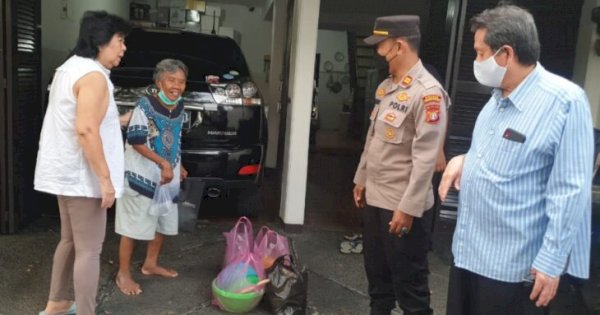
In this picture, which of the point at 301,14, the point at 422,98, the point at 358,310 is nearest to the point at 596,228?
the point at 422,98

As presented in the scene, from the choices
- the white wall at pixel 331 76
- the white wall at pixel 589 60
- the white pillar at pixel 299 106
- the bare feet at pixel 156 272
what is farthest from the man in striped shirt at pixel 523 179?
the white wall at pixel 331 76

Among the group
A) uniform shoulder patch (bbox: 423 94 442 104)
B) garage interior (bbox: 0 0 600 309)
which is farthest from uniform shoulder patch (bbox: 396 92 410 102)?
garage interior (bbox: 0 0 600 309)

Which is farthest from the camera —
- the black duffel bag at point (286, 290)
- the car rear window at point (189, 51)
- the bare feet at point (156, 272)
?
the car rear window at point (189, 51)

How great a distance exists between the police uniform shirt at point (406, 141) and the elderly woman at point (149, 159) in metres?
1.33

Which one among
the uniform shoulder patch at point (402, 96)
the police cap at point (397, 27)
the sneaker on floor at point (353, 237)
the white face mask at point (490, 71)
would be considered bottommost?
the sneaker on floor at point (353, 237)

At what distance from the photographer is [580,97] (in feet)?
5.57

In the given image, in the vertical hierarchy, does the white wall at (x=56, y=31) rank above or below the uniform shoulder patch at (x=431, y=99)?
above

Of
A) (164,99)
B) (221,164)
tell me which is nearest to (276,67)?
(221,164)

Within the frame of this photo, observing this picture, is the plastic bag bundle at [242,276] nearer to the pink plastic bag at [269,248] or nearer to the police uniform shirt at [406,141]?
the pink plastic bag at [269,248]

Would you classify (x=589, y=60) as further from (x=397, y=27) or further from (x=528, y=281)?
(x=528, y=281)

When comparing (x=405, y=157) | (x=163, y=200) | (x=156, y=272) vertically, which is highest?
(x=405, y=157)

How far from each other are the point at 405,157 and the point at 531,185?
2.91 feet

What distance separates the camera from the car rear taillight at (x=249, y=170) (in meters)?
4.56

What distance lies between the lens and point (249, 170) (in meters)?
4.60
